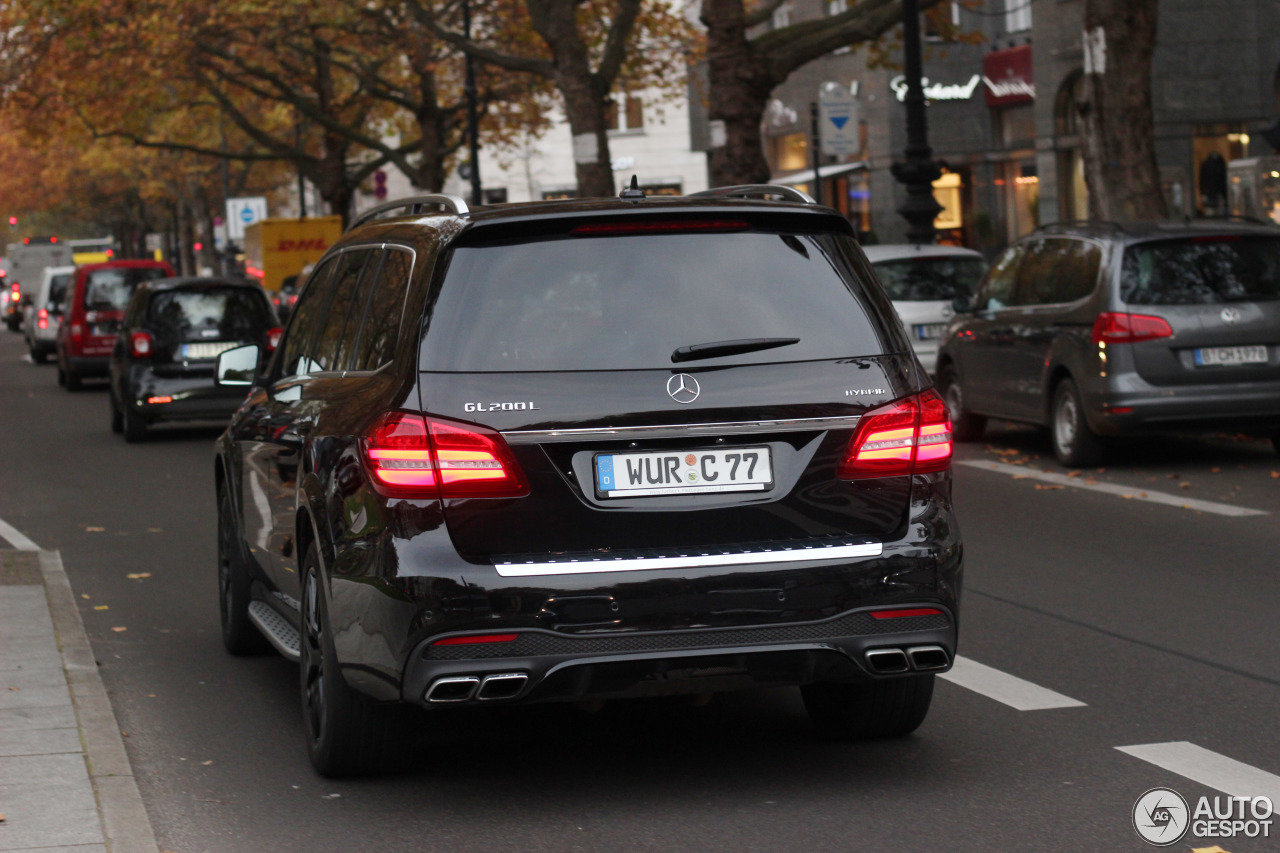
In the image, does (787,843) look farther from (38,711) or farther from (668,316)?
(38,711)

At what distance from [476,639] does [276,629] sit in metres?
1.97

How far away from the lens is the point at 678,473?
5270mm

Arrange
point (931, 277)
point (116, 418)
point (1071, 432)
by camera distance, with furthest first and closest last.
Result: 1. point (116, 418)
2. point (931, 277)
3. point (1071, 432)

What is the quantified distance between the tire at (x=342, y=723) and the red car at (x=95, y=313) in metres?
24.0

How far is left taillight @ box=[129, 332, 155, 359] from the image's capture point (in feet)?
65.5

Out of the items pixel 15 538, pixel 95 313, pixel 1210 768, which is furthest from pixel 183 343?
pixel 1210 768

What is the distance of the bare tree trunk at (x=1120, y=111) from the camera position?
1864 centimetres

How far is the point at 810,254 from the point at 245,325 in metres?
15.1

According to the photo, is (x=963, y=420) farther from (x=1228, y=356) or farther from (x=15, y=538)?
(x=15, y=538)

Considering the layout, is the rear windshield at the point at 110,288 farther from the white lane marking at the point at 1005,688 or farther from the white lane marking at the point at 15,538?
the white lane marking at the point at 1005,688

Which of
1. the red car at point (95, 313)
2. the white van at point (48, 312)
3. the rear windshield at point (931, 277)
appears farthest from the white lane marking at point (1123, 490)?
the white van at point (48, 312)

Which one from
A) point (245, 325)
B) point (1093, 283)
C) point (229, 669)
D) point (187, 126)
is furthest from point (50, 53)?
point (229, 669)

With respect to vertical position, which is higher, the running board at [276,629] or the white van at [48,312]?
the running board at [276,629]

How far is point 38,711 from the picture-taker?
21.7ft
